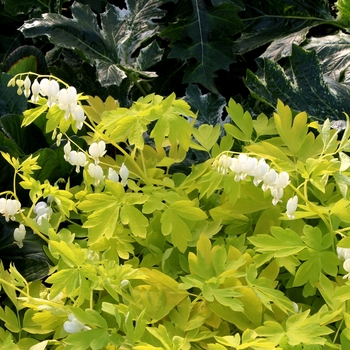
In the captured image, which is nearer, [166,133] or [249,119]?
[166,133]

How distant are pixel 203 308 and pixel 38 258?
296 millimetres

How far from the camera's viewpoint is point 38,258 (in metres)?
0.79

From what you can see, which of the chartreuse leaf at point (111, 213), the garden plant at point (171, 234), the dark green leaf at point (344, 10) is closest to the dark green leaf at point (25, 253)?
the garden plant at point (171, 234)

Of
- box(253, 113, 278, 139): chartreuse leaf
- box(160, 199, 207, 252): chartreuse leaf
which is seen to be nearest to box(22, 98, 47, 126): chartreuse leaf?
box(160, 199, 207, 252): chartreuse leaf

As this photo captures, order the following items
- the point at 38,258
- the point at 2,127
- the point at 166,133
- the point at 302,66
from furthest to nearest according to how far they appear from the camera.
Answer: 1. the point at 302,66
2. the point at 2,127
3. the point at 38,258
4. the point at 166,133

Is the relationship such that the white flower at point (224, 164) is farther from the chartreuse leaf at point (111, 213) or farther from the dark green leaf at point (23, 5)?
the dark green leaf at point (23, 5)

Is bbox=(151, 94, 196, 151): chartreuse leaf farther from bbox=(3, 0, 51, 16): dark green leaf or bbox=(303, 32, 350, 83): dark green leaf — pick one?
bbox=(3, 0, 51, 16): dark green leaf

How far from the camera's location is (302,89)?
3.52 feet

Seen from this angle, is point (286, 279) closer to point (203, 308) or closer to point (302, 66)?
point (203, 308)

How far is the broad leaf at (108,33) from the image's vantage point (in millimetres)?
1195

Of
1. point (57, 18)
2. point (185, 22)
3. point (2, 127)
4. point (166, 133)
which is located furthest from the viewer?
point (185, 22)

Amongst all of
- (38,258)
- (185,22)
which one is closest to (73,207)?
(38,258)

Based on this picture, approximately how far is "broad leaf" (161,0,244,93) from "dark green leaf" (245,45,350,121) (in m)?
0.23

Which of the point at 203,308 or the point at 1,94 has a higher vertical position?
the point at 1,94
